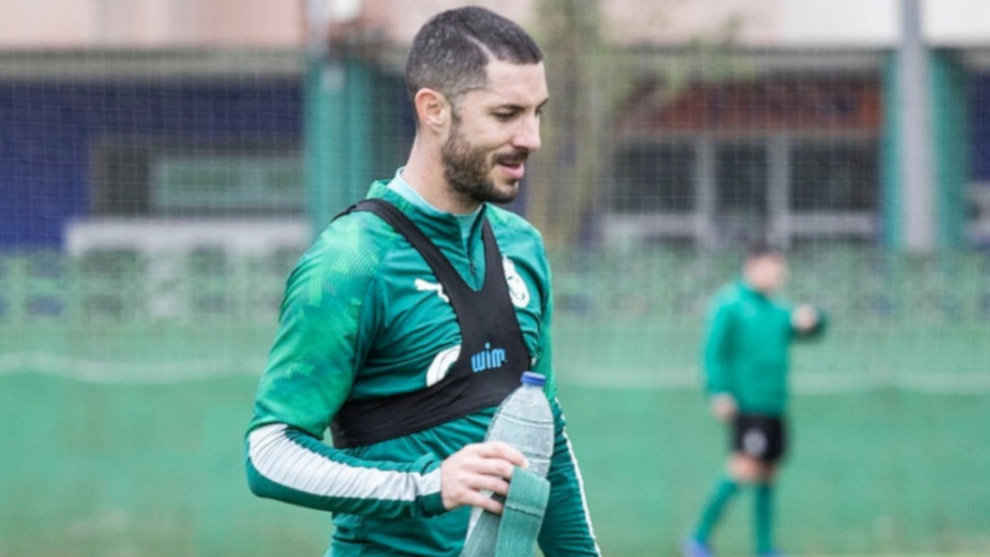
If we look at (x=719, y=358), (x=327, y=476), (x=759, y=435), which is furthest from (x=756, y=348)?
(x=327, y=476)

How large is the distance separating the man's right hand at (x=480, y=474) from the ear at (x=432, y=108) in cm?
57

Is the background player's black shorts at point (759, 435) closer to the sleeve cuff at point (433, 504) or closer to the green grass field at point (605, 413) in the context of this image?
the green grass field at point (605, 413)

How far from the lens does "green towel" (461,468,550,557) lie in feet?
9.07

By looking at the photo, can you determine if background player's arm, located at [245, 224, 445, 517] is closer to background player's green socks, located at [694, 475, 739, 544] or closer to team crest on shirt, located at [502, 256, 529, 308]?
team crest on shirt, located at [502, 256, 529, 308]

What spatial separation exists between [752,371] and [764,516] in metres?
0.80

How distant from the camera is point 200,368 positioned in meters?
9.42

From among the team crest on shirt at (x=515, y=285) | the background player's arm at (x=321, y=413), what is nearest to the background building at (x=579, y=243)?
the team crest on shirt at (x=515, y=285)

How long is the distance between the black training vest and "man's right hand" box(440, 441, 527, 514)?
186mm

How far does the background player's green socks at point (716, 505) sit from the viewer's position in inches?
353

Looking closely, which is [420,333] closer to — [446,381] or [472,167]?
[446,381]

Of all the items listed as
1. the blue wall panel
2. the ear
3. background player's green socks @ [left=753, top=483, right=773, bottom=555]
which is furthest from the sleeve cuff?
the blue wall panel

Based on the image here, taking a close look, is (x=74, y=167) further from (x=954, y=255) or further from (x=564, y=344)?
(x=954, y=255)

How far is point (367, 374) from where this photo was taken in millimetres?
2936

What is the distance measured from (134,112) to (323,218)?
121 cm
